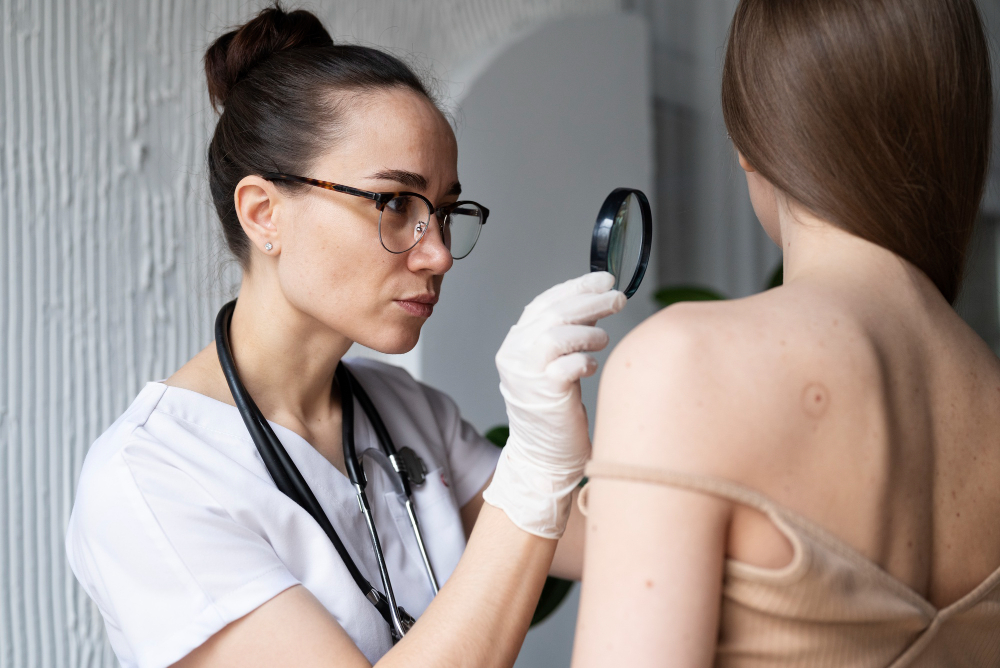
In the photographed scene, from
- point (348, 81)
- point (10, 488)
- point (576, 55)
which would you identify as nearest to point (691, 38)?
point (576, 55)

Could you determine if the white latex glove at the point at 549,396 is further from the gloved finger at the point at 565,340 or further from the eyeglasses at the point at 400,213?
the eyeglasses at the point at 400,213

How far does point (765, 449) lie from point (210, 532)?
68 cm

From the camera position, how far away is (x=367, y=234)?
1123 mm

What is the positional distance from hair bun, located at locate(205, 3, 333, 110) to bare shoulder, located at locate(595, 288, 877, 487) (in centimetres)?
93

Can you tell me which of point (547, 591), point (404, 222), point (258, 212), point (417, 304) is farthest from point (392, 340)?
point (547, 591)

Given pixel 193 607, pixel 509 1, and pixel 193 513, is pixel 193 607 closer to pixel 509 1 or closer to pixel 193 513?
pixel 193 513

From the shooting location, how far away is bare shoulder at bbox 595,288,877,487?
0.57m

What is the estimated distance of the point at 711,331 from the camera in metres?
0.58

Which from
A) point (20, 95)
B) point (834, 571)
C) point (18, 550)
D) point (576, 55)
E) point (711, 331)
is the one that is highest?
point (576, 55)

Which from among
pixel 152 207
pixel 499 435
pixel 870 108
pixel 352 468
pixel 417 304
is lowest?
pixel 499 435

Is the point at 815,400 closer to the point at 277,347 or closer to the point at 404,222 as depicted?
the point at 404,222

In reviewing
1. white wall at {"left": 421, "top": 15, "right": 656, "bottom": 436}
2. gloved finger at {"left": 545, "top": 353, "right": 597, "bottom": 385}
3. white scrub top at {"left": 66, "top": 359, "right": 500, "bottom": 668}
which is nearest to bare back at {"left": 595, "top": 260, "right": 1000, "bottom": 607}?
gloved finger at {"left": 545, "top": 353, "right": 597, "bottom": 385}

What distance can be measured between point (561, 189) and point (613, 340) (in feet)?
1.83

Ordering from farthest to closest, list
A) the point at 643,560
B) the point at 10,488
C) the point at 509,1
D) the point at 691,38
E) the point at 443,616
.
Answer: the point at 691,38 → the point at 509,1 → the point at 10,488 → the point at 443,616 → the point at 643,560
